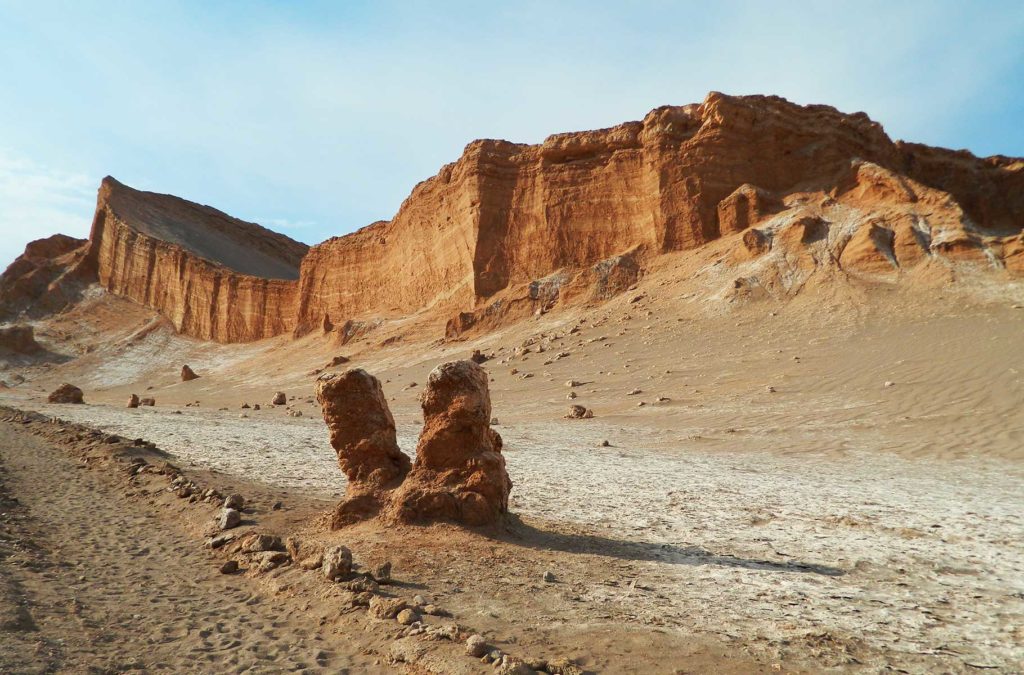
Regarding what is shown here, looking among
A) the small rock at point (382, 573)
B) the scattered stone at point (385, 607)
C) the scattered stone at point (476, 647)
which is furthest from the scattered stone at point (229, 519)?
the scattered stone at point (476, 647)

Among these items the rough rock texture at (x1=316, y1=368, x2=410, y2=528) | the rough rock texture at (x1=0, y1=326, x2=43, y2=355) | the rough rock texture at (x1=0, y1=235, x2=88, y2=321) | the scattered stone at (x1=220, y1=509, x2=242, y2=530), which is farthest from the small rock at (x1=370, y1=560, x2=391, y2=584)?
the rough rock texture at (x1=0, y1=235, x2=88, y2=321)

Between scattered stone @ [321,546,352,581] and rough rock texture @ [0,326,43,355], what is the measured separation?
151 feet

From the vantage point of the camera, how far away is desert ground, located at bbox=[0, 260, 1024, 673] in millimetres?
3650

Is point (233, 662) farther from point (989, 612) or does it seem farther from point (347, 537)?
point (989, 612)

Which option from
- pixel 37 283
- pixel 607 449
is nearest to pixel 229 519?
pixel 607 449

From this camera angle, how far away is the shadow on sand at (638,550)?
501 centimetres

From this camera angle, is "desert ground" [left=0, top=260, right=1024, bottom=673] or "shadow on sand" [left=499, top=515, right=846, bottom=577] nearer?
"desert ground" [left=0, top=260, right=1024, bottom=673]

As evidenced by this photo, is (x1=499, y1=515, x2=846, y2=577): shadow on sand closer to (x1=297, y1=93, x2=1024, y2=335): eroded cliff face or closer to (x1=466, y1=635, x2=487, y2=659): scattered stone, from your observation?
(x1=466, y1=635, x2=487, y2=659): scattered stone

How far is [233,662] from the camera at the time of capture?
354cm

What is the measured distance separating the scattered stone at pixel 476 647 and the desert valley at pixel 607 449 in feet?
0.04

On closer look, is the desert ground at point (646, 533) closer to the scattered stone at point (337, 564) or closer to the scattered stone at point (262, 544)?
the scattered stone at point (337, 564)

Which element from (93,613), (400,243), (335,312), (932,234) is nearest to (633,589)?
(93,613)

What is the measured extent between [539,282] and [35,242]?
5083 centimetres

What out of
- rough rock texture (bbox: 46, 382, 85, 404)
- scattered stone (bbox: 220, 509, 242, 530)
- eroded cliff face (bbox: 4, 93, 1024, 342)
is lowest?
scattered stone (bbox: 220, 509, 242, 530)
